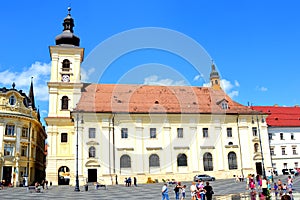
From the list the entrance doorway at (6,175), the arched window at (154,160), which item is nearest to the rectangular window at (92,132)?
the arched window at (154,160)

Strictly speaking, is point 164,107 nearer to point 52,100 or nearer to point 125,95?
point 125,95

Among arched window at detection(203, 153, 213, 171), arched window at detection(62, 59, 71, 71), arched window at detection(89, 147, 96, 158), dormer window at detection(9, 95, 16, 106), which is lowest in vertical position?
arched window at detection(203, 153, 213, 171)

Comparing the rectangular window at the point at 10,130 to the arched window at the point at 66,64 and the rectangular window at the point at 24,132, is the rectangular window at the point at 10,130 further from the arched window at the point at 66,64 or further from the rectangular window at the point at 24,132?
the arched window at the point at 66,64

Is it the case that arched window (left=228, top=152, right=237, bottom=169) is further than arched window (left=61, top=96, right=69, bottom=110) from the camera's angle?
No

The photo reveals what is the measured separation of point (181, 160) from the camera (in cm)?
4862

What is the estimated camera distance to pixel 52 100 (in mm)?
49875

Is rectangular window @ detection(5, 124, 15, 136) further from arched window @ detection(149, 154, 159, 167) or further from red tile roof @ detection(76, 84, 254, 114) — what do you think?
arched window @ detection(149, 154, 159, 167)

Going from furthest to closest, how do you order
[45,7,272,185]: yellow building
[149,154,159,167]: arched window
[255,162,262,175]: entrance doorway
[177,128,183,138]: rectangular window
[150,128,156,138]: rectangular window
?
[255,162,262,175]: entrance doorway < [177,128,183,138]: rectangular window < [150,128,156,138]: rectangular window < [149,154,159,167]: arched window < [45,7,272,185]: yellow building

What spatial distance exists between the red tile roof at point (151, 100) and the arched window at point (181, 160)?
670 centimetres

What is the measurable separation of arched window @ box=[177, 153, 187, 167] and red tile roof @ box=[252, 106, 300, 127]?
60.8ft

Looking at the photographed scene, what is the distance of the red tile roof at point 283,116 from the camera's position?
5869cm

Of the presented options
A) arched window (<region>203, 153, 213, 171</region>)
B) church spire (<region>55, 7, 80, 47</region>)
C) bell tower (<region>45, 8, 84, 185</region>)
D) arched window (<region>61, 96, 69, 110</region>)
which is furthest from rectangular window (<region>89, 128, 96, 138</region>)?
arched window (<region>203, 153, 213, 171</region>)

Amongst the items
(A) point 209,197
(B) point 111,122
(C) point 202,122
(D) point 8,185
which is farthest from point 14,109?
(A) point 209,197

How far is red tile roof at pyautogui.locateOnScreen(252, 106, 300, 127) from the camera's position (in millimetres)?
58688
